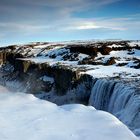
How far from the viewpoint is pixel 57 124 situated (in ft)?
32.9

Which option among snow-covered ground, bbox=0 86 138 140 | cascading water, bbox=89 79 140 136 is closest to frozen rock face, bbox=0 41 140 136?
cascading water, bbox=89 79 140 136

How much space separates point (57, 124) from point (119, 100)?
21394mm

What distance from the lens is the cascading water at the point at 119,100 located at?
25966 millimetres

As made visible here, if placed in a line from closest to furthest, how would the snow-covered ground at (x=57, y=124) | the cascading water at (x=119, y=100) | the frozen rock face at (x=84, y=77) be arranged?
the snow-covered ground at (x=57, y=124), the cascading water at (x=119, y=100), the frozen rock face at (x=84, y=77)

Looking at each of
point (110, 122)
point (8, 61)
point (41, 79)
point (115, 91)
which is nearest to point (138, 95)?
point (115, 91)

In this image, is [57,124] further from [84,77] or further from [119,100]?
[84,77]

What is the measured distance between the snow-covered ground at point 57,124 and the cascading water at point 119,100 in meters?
11.7

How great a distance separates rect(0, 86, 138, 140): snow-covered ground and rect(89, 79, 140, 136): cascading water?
11.7 metres

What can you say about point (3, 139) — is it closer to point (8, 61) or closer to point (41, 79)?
point (41, 79)

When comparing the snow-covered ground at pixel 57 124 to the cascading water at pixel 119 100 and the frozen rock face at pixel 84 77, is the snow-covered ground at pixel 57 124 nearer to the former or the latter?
the cascading water at pixel 119 100

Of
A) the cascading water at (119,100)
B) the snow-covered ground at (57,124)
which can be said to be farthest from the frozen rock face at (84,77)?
the snow-covered ground at (57,124)

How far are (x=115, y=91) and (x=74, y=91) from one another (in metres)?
16.0

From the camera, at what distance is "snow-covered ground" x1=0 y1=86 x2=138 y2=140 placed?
901 cm

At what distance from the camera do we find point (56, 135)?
30.0ft
